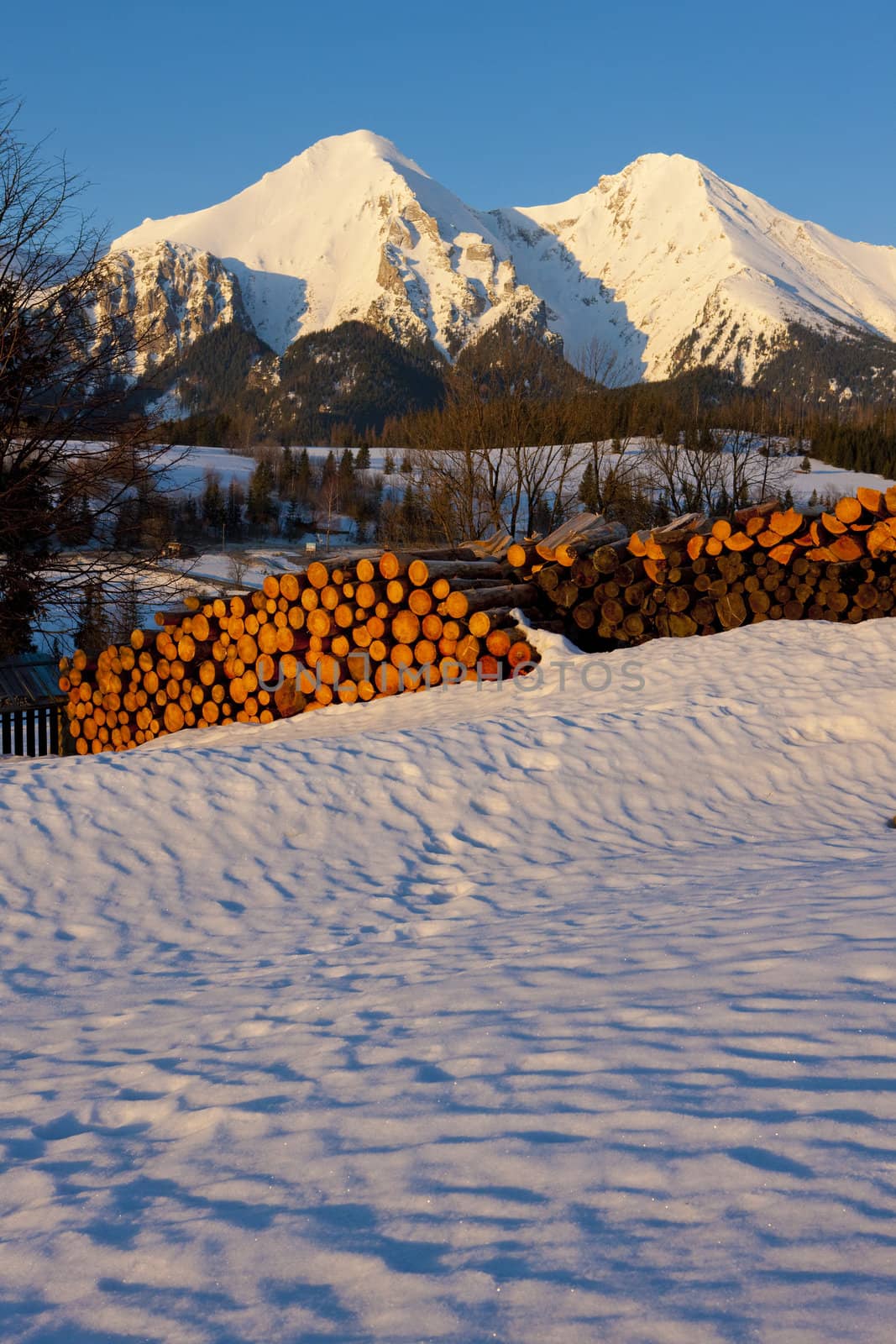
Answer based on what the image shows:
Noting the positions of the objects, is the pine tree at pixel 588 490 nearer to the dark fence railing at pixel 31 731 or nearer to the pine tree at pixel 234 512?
the dark fence railing at pixel 31 731

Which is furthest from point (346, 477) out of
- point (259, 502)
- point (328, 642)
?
point (328, 642)

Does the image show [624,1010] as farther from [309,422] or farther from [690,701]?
[309,422]

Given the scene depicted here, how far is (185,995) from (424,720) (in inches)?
197

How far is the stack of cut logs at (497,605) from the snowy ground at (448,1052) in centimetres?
301

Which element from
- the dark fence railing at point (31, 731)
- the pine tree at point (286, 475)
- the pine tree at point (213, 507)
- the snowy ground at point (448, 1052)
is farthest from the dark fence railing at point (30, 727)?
the pine tree at point (286, 475)

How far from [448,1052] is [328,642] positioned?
759 cm

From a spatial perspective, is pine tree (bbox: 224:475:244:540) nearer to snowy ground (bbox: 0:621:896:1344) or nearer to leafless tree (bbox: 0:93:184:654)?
leafless tree (bbox: 0:93:184:654)

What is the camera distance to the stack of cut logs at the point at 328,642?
1002 cm

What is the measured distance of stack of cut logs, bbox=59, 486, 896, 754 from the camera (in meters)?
10.0

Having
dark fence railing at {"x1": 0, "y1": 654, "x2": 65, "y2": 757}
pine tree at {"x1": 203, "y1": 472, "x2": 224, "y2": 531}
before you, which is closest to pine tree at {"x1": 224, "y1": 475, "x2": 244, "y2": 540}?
pine tree at {"x1": 203, "y1": 472, "x2": 224, "y2": 531}

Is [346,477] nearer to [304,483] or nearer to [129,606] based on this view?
[304,483]

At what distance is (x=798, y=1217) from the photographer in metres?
2.11

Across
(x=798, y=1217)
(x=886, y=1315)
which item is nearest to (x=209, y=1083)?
(x=798, y=1217)

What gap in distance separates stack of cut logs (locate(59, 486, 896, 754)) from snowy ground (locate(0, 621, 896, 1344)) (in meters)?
3.01
